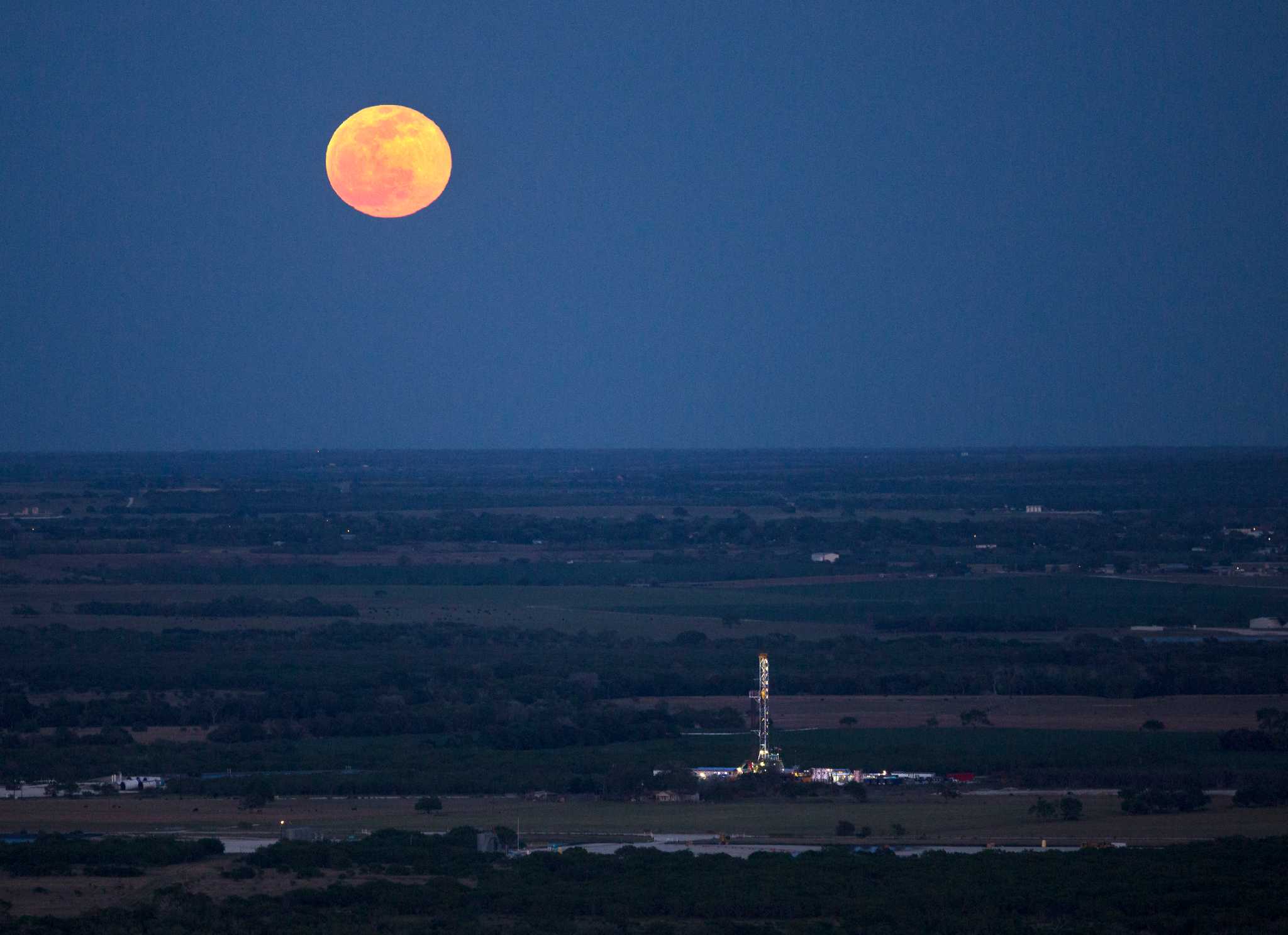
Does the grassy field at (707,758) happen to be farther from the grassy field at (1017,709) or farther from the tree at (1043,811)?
the tree at (1043,811)

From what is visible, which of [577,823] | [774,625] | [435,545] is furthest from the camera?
[435,545]

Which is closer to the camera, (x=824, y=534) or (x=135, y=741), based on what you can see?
(x=135, y=741)

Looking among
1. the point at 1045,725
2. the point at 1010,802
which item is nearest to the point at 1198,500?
the point at 1045,725

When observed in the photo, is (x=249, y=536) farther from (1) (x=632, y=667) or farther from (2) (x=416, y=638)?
(1) (x=632, y=667)

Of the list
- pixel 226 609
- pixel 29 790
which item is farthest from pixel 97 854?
pixel 226 609

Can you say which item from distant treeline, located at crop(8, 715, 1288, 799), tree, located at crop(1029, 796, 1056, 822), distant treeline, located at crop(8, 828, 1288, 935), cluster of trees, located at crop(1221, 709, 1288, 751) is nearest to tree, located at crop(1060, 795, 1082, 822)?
tree, located at crop(1029, 796, 1056, 822)

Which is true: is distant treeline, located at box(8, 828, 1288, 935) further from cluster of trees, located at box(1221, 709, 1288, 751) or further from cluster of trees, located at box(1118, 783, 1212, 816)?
cluster of trees, located at box(1221, 709, 1288, 751)

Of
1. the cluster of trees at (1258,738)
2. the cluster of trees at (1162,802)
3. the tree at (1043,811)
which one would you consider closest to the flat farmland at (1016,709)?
the cluster of trees at (1258,738)
